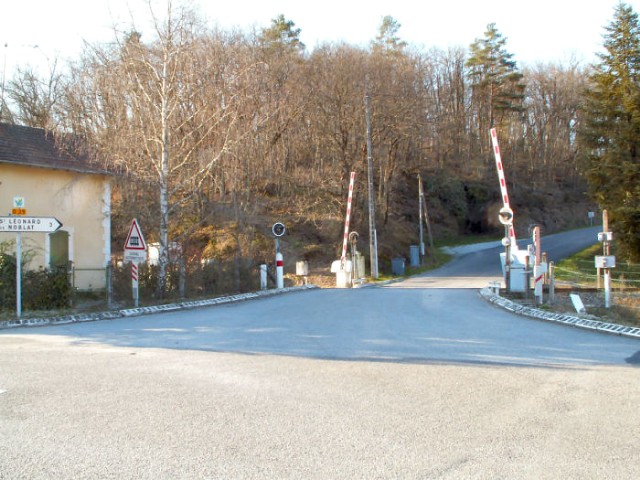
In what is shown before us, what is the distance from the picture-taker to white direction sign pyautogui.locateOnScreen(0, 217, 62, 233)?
1437 cm

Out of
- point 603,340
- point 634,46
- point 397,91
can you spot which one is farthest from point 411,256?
point 603,340

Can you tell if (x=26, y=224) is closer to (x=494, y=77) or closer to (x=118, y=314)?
(x=118, y=314)

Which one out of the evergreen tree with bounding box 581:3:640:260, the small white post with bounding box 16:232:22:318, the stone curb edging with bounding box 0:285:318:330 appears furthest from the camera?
the evergreen tree with bounding box 581:3:640:260

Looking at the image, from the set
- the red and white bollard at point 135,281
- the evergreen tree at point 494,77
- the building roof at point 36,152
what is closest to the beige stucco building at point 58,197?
the building roof at point 36,152

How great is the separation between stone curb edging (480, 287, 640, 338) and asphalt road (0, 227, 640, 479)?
38 centimetres

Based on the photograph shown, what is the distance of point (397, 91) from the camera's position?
39.0m

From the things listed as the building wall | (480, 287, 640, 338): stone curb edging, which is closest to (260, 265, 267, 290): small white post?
the building wall

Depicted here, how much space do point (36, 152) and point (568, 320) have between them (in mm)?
18895

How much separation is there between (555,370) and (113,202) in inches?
914

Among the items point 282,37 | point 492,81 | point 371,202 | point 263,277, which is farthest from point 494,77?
point 263,277

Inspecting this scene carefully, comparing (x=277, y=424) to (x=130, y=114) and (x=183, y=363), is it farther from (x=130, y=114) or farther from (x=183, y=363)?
(x=130, y=114)

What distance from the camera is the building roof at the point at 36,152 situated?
70.3ft

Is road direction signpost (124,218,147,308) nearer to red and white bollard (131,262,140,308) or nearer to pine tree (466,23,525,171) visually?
red and white bollard (131,262,140,308)

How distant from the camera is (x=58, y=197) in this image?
22906 millimetres
